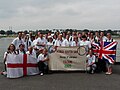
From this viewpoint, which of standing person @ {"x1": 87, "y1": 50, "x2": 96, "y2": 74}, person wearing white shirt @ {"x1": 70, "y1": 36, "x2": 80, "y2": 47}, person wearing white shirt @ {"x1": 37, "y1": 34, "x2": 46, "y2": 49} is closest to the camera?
standing person @ {"x1": 87, "y1": 50, "x2": 96, "y2": 74}

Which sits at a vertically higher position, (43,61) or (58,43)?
(58,43)

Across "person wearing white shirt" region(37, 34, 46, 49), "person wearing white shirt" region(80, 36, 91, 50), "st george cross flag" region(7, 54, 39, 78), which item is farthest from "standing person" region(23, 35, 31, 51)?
"person wearing white shirt" region(80, 36, 91, 50)

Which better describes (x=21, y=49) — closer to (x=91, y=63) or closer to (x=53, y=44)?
(x=53, y=44)

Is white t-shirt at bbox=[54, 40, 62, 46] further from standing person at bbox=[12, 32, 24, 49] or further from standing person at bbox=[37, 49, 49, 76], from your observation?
standing person at bbox=[12, 32, 24, 49]

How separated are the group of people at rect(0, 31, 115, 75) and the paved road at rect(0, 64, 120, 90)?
0.66 m

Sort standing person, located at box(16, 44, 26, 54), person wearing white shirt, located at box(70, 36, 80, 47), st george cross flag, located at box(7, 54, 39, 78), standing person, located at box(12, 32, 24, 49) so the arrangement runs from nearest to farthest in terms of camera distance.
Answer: st george cross flag, located at box(7, 54, 39, 78), standing person, located at box(16, 44, 26, 54), standing person, located at box(12, 32, 24, 49), person wearing white shirt, located at box(70, 36, 80, 47)

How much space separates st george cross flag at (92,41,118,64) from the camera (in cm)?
1220

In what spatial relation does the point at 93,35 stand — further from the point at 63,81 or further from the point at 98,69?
the point at 63,81

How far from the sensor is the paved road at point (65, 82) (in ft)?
29.5

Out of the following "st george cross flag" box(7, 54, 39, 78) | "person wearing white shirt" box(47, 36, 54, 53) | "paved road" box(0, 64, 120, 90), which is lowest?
"paved road" box(0, 64, 120, 90)

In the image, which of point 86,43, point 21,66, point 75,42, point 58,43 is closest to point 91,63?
point 86,43

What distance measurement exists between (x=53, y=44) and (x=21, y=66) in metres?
2.15

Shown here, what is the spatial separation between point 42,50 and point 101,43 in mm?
2630

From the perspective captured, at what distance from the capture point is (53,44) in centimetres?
1287
